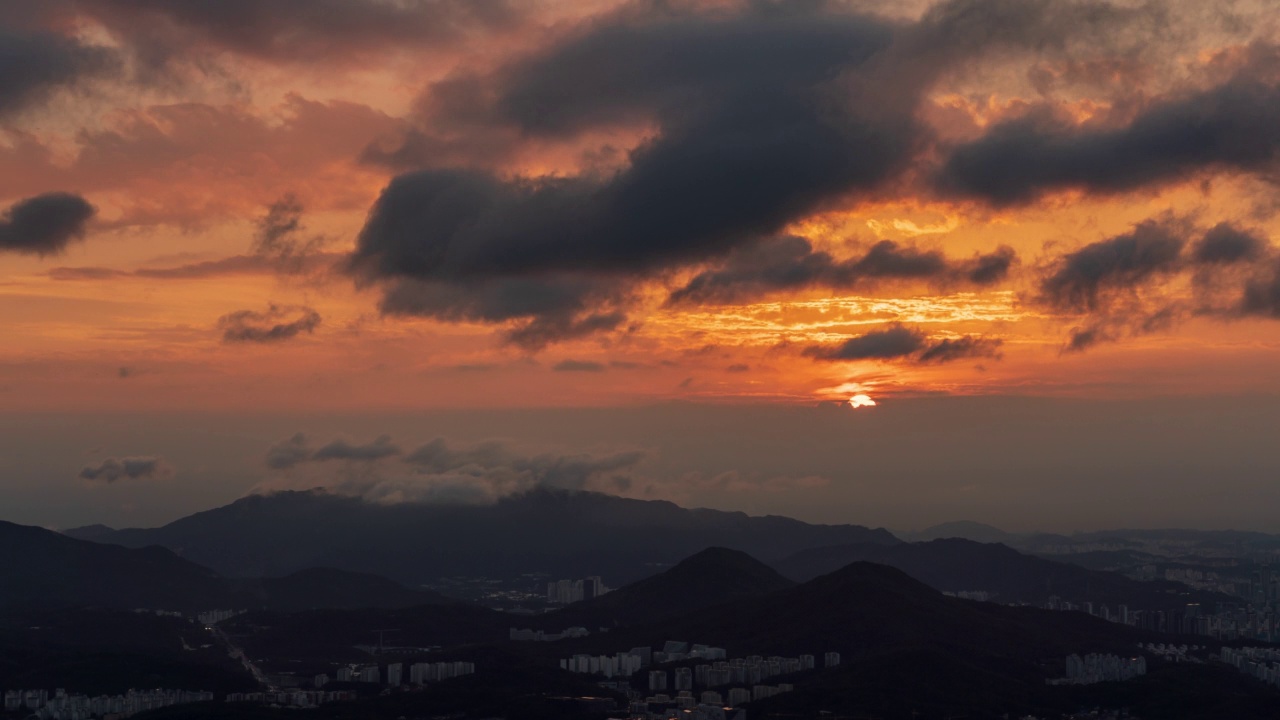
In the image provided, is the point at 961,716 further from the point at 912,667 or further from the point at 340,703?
the point at 340,703

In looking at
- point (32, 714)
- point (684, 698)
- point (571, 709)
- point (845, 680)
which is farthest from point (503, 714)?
point (32, 714)

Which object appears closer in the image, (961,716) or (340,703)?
(961,716)

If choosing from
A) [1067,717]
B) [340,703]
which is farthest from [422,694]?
[1067,717]

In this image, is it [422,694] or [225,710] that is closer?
[225,710]

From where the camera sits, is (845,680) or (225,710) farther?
(845,680)

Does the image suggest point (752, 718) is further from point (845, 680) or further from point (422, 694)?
point (422, 694)

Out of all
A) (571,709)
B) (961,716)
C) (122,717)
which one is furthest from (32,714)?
(961,716)

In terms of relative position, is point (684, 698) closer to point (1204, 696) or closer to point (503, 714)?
point (503, 714)
